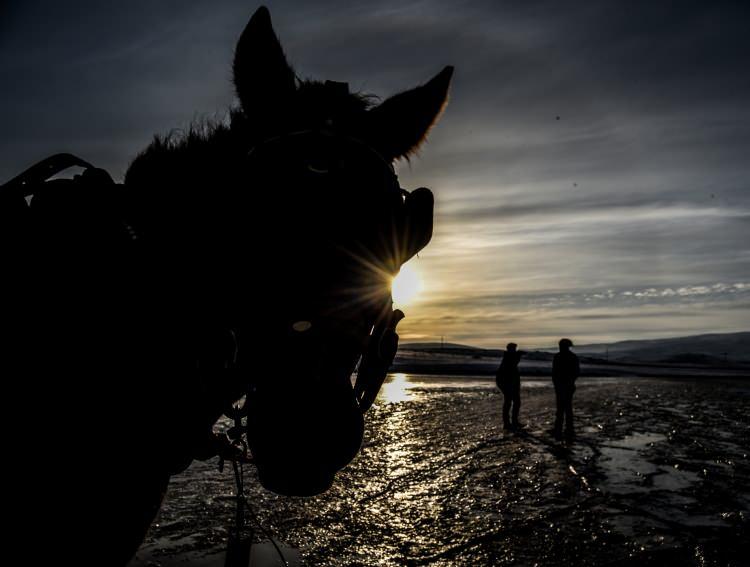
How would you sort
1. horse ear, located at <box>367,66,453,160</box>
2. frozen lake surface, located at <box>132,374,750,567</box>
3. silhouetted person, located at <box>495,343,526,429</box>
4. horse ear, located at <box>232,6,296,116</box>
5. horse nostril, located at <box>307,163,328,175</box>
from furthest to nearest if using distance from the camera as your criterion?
silhouetted person, located at <box>495,343,526,429</box> < frozen lake surface, located at <box>132,374,750,567</box> < horse ear, located at <box>367,66,453,160</box> < horse ear, located at <box>232,6,296,116</box> < horse nostril, located at <box>307,163,328,175</box>

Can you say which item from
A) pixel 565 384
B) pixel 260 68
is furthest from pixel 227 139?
pixel 565 384

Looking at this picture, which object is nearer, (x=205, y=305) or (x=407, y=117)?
(x=205, y=305)

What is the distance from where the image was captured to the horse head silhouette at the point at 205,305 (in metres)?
1.26

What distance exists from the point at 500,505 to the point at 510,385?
6.93 m

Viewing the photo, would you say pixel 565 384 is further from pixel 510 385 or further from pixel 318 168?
pixel 318 168

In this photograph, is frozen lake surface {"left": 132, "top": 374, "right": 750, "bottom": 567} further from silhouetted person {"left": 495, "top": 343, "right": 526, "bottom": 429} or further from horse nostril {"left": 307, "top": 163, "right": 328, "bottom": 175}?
horse nostril {"left": 307, "top": 163, "right": 328, "bottom": 175}

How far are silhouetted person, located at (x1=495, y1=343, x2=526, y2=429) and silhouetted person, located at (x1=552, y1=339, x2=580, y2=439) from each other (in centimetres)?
94

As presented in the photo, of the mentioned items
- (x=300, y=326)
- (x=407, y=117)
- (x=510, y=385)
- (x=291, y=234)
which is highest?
(x=407, y=117)

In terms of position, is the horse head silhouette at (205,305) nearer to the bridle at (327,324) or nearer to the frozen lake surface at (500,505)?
the bridle at (327,324)

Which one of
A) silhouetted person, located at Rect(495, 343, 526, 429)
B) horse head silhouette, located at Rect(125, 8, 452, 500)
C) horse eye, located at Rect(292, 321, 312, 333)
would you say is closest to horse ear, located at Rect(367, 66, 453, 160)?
horse head silhouette, located at Rect(125, 8, 452, 500)

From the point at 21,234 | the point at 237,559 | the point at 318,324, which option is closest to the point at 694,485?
the point at 237,559

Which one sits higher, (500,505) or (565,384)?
(565,384)

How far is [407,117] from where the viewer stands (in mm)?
1777

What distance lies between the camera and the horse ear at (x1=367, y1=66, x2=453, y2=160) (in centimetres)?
172
